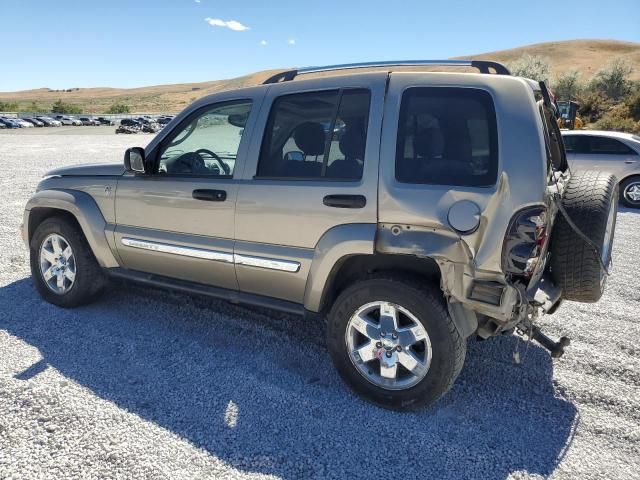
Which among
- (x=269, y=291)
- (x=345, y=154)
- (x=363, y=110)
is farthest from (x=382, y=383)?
(x=363, y=110)

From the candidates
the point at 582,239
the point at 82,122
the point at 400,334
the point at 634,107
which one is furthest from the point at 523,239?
the point at 82,122

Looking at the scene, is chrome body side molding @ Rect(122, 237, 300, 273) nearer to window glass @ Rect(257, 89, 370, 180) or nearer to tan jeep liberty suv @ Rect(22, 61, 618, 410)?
tan jeep liberty suv @ Rect(22, 61, 618, 410)

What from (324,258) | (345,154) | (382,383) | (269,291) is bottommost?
(382,383)

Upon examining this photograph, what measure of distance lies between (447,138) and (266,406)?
189 centimetres

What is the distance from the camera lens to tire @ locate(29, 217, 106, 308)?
Answer: 414 cm

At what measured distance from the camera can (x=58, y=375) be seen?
10.5 feet

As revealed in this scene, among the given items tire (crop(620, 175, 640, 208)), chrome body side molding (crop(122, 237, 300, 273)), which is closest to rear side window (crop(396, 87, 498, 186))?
chrome body side molding (crop(122, 237, 300, 273))

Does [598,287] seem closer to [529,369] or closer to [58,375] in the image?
[529,369]

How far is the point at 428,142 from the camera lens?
2.75 meters

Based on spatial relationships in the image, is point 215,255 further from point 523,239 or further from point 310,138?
point 523,239

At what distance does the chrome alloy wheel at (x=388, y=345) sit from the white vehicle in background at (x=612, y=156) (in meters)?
8.27

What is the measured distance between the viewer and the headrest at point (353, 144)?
2.89 metres

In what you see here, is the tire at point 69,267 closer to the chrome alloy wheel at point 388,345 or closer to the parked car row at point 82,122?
the chrome alloy wheel at point 388,345

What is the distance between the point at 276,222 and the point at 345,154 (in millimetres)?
625
